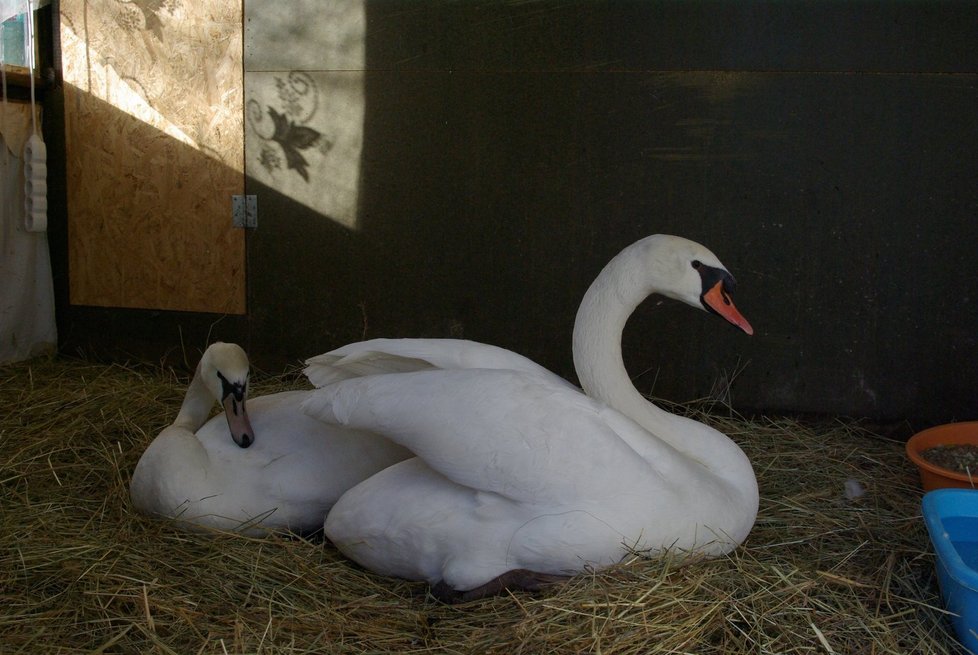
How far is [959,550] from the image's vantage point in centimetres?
294

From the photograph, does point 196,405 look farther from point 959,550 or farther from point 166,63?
point 959,550

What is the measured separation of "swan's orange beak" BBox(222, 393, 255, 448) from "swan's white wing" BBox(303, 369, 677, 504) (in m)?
0.80

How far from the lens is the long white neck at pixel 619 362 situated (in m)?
3.07

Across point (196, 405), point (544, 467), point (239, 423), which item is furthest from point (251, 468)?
point (544, 467)

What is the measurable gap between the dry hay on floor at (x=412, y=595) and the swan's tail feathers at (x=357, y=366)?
2.10ft

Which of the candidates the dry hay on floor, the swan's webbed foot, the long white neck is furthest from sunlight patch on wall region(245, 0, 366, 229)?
the swan's webbed foot

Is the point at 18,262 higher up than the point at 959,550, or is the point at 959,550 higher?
the point at 18,262

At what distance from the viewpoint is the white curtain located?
552 centimetres

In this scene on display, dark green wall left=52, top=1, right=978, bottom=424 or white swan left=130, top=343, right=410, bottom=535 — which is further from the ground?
dark green wall left=52, top=1, right=978, bottom=424

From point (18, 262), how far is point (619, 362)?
4.32 metres

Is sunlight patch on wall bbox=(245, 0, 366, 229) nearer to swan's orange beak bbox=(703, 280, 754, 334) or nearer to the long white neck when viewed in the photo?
the long white neck

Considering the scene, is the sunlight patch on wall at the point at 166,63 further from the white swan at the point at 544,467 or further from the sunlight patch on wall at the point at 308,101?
the white swan at the point at 544,467

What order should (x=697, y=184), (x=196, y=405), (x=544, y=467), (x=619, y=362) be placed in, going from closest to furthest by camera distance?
(x=544, y=467) < (x=619, y=362) < (x=196, y=405) < (x=697, y=184)

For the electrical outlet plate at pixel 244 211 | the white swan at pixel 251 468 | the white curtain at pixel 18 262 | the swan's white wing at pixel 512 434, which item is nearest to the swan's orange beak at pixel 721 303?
the swan's white wing at pixel 512 434
